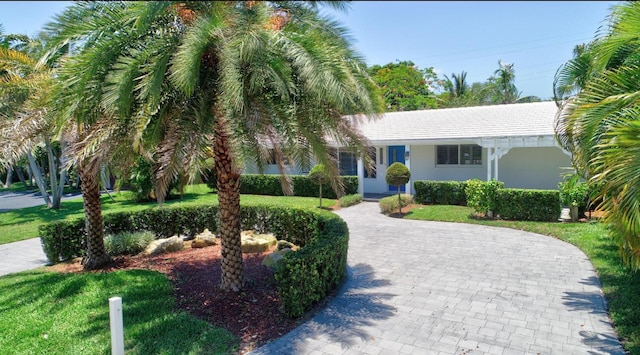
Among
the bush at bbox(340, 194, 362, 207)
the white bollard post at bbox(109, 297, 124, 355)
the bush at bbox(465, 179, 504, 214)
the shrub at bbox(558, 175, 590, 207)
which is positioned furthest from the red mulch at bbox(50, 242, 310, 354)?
the shrub at bbox(558, 175, 590, 207)

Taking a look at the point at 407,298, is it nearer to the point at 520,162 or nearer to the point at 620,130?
the point at 620,130

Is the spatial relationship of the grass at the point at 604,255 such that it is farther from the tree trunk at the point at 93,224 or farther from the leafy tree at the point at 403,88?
the leafy tree at the point at 403,88

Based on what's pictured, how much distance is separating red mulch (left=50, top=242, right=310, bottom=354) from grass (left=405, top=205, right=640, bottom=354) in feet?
13.9

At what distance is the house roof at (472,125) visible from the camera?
15602 millimetres

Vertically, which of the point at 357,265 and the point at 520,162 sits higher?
the point at 520,162

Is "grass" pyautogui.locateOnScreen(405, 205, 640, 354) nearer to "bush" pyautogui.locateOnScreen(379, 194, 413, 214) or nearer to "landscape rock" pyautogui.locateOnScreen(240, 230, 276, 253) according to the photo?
"bush" pyautogui.locateOnScreen(379, 194, 413, 214)

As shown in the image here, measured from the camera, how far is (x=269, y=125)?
5.35 metres

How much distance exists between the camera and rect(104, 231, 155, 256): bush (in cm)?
972

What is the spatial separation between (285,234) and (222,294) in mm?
4208

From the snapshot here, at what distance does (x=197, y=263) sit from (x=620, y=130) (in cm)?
790

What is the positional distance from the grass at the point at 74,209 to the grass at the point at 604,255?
5.14 m

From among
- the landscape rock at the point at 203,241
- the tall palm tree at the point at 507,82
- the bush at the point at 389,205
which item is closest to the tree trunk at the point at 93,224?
the landscape rock at the point at 203,241

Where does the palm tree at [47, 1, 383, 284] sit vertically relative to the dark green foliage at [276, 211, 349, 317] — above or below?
above

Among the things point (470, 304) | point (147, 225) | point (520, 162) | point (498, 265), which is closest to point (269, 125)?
point (470, 304)
